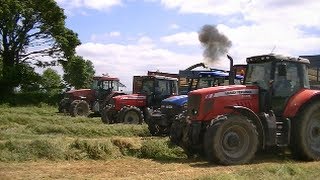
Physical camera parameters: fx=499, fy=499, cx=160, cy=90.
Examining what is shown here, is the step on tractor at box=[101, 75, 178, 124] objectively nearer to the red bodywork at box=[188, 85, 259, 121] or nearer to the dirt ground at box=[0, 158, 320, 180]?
the red bodywork at box=[188, 85, 259, 121]

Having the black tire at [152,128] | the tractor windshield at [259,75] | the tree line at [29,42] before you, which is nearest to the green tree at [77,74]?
the tree line at [29,42]

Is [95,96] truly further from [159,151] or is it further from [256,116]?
[256,116]

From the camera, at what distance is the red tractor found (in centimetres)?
1044

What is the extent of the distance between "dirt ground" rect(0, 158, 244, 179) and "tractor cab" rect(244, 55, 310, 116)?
6.83 ft

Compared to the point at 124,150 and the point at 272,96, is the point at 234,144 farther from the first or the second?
the point at 124,150

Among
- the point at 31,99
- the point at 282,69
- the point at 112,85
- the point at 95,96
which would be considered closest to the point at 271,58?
the point at 282,69

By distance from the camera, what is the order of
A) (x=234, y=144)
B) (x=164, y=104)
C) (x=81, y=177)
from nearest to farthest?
(x=81, y=177) < (x=234, y=144) < (x=164, y=104)

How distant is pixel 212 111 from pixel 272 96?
4.78 feet

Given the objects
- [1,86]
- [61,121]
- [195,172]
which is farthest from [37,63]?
[195,172]

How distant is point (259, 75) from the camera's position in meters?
11.4

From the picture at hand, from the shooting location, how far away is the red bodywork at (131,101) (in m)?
20.1

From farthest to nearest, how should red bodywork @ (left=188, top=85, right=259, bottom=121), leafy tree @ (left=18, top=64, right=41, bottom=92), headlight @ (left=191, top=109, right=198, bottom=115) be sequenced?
leafy tree @ (left=18, top=64, right=41, bottom=92) → headlight @ (left=191, top=109, right=198, bottom=115) → red bodywork @ (left=188, top=85, right=259, bottom=121)

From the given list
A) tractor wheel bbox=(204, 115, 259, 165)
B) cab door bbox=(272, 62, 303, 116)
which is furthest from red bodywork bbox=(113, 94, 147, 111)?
tractor wheel bbox=(204, 115, 259, 165)

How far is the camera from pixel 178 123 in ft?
38.0
